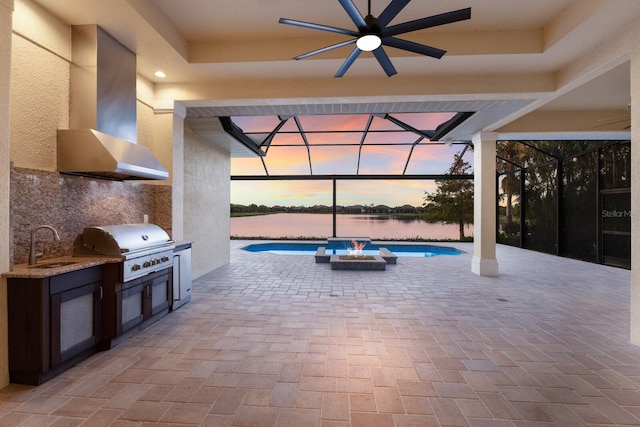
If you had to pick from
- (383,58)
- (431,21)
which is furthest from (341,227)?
(431,21)

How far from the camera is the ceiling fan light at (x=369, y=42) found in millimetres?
2652

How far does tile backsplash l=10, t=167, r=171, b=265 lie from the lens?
103 inches

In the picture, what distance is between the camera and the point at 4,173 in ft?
7.46

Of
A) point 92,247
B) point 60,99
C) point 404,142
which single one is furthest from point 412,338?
point 404,142

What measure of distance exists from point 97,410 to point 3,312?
1.11 meters

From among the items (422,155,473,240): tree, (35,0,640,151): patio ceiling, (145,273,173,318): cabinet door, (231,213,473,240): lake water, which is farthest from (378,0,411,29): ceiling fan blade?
(422,155,473,240): tree

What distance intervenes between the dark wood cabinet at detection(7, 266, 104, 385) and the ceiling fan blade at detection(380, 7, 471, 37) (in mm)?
→ 3461

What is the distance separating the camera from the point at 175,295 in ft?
13.0

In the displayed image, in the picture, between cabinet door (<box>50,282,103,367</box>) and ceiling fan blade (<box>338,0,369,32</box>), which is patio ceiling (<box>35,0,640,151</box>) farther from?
cabinet door (<box>50,282,103,367</box>)

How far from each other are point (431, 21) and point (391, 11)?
370 mm

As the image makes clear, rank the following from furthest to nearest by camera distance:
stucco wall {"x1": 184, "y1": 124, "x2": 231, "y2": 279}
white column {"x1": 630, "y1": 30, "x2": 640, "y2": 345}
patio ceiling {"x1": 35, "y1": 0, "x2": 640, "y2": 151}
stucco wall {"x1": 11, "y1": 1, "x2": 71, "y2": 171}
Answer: stucco wall {"x1": 184, "y1": 124, "x2": 231, "y2": 279} < patio ceiling {"x1": 35, "y1": 0, "x2": 640, "y2": 151} < white column {"x1": 630, "y1": 30, "x2": 640, "y2": 345} < stucco wall {"x1": 11, "y1": 1, "x2": 71, "y2": 171}

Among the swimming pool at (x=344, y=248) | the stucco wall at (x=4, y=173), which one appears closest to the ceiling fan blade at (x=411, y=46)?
the stucco wall at (x=4, y=173)

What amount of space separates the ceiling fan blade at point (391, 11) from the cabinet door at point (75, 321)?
11.4 feet

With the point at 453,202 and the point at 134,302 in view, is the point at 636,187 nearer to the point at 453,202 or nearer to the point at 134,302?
the point at 134,302
